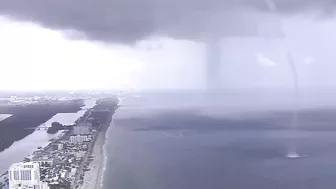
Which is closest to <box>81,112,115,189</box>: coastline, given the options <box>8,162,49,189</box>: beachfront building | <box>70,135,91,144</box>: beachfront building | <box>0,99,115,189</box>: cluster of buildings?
<box>0,99,115,189</box>: cluster of buildings

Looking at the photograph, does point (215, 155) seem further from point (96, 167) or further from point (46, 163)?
point (46, 163)

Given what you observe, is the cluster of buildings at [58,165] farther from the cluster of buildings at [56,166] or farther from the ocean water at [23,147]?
the ocean water at [23,147]

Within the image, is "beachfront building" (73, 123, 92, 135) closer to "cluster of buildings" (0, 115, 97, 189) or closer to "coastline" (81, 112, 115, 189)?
"cluster of buildings" (0, 115, 97, 189)

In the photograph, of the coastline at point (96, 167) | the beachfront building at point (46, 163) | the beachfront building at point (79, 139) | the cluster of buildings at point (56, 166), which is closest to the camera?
the cluster of buildings at point (56, 166)

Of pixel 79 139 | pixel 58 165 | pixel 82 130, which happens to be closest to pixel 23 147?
pixel 79 139

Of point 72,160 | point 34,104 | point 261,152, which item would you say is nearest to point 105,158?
point 72,160

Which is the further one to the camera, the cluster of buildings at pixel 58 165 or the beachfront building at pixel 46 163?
the beachfront building at pixel 46 163

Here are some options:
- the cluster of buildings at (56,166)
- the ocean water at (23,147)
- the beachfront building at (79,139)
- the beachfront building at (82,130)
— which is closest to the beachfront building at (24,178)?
the cluster of buildings at (56,166)

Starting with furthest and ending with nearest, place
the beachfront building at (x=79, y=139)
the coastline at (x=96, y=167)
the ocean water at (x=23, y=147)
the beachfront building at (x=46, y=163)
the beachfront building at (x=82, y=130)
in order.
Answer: the beachfront building at (x=82, y=130) → the beachfront building at (x=79, y=139) → the ocean water at (x=23, y=147) → the beachfront building at (x=46, y=163) → the coastline at (x=96, y=167)
